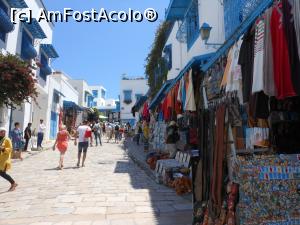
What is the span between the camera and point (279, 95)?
3471 mm

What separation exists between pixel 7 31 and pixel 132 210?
45.3ft

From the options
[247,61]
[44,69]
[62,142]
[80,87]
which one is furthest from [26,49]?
[80,87]

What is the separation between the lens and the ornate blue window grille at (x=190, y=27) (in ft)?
40.1

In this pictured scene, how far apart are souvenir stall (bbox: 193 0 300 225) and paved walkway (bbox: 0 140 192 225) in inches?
59.5

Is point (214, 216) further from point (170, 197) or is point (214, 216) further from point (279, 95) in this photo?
point (170, 197)

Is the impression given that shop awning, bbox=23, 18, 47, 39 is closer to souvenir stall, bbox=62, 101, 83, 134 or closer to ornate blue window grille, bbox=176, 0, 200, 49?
ornate blue window grille, bbox=176, 0, 200, 49

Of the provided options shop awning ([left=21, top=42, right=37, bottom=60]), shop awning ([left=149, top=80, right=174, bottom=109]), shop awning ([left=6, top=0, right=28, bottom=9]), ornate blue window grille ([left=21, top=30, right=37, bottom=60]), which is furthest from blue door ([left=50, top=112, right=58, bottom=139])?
shop awning ([left=149, top=80, right=174, bottom=109])

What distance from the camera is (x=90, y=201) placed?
7.34 metres

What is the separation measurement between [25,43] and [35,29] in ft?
4.73

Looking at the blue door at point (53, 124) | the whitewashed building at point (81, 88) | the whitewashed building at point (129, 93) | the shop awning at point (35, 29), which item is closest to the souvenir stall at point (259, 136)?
the shop awning at point (35, 29)

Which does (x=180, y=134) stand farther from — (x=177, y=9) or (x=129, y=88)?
(x=129, y=88)

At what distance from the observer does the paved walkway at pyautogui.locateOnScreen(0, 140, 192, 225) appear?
237 inches

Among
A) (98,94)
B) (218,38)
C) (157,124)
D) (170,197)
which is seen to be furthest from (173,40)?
(98,94)

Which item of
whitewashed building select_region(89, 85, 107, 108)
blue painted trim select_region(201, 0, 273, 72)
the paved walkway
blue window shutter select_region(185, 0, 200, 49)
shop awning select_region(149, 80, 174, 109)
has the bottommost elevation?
the paved walkway
